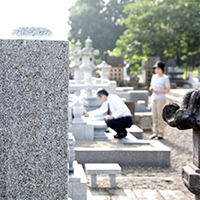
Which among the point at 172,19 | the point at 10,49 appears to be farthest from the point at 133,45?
the point at 10,49

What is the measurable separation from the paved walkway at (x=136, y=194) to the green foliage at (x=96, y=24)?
4180cm

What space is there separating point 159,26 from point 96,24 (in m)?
19.0

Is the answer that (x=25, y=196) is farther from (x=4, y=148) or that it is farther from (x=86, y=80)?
(x=86, y=80)

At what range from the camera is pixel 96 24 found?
46500 millimetres

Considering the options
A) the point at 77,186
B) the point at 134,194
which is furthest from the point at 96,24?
the point at 77,186

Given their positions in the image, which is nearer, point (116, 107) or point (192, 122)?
point (192, 122)

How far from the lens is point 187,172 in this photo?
10.6 ft

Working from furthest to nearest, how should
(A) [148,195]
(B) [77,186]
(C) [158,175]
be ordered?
(C) [158,175] < (A) [148,195] < (B) [77,186]

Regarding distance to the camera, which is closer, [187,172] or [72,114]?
[187,172]

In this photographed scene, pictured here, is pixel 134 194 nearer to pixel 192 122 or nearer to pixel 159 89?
pixel 192 122

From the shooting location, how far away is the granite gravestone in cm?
189

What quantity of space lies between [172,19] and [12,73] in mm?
28420

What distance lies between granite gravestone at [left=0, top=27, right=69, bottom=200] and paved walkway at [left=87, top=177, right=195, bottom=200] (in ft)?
7.67

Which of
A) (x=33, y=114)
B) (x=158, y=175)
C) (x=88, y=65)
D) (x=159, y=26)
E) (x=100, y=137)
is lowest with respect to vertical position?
(x=158, y=175)
